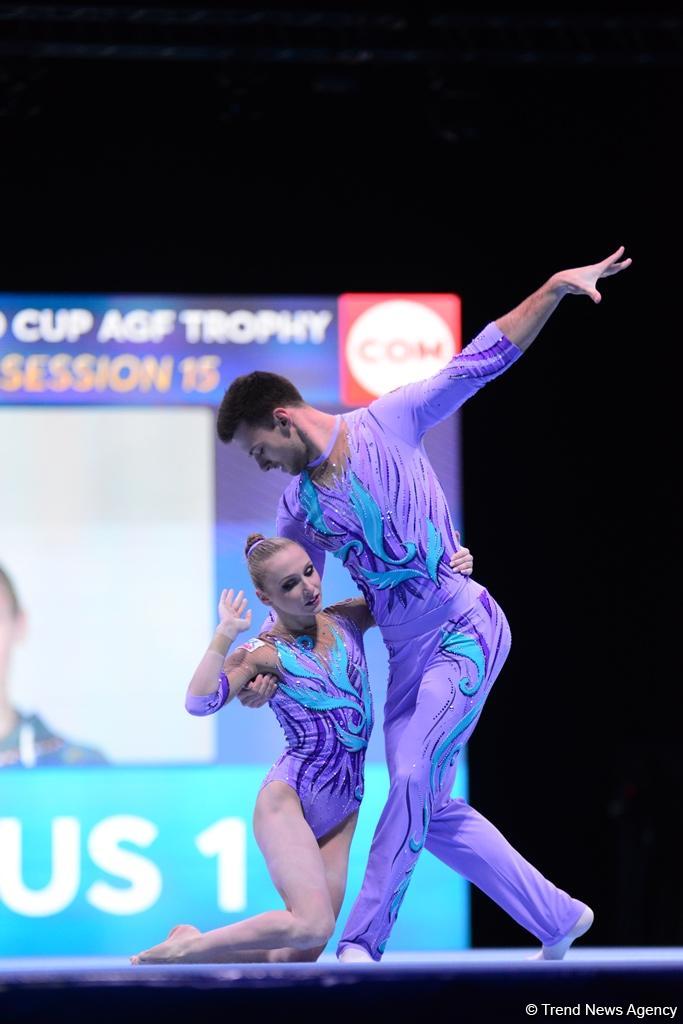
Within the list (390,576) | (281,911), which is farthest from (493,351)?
(281,911)

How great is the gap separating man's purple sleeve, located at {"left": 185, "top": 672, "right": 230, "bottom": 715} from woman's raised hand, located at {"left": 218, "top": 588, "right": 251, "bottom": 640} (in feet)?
0.39

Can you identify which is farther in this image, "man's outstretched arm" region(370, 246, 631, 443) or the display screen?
the display screen

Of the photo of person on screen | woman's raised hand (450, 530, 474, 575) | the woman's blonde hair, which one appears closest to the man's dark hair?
the woman's blonde hair

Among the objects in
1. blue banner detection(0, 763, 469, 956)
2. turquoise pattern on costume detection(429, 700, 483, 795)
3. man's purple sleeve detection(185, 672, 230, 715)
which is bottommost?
blue banner detection(0, 763, 469, 956)

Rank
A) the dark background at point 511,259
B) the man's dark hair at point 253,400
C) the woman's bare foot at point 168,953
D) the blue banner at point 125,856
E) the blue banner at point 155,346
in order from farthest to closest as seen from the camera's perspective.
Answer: the dark background at point 511,259
the blue banner at point 155,346
the blue banner at point 125,856
the man's dark hair at point 253,400
the woman's bare foot at point 168,953

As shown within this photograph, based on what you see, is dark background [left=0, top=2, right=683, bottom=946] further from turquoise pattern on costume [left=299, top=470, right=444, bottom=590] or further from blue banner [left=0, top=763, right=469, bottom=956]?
turquoise pattern on costume [left=299, top=470, right=444, bottom=590]

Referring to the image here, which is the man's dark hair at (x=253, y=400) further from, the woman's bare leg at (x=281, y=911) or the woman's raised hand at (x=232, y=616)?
the woman's bare leg at (x=281, y=911)

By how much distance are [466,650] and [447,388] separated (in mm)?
664

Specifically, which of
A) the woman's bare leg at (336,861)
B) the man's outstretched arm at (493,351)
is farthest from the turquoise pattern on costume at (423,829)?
the man's outstretched arm at (493,351)

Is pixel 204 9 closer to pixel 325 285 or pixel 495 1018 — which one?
pixel 325 285

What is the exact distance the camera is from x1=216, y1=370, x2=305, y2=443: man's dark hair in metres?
3.47

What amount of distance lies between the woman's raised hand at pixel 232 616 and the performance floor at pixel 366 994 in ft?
3.26

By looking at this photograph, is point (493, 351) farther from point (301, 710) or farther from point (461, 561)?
point (301, 710)

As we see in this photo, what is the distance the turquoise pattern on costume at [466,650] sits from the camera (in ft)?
11.6
